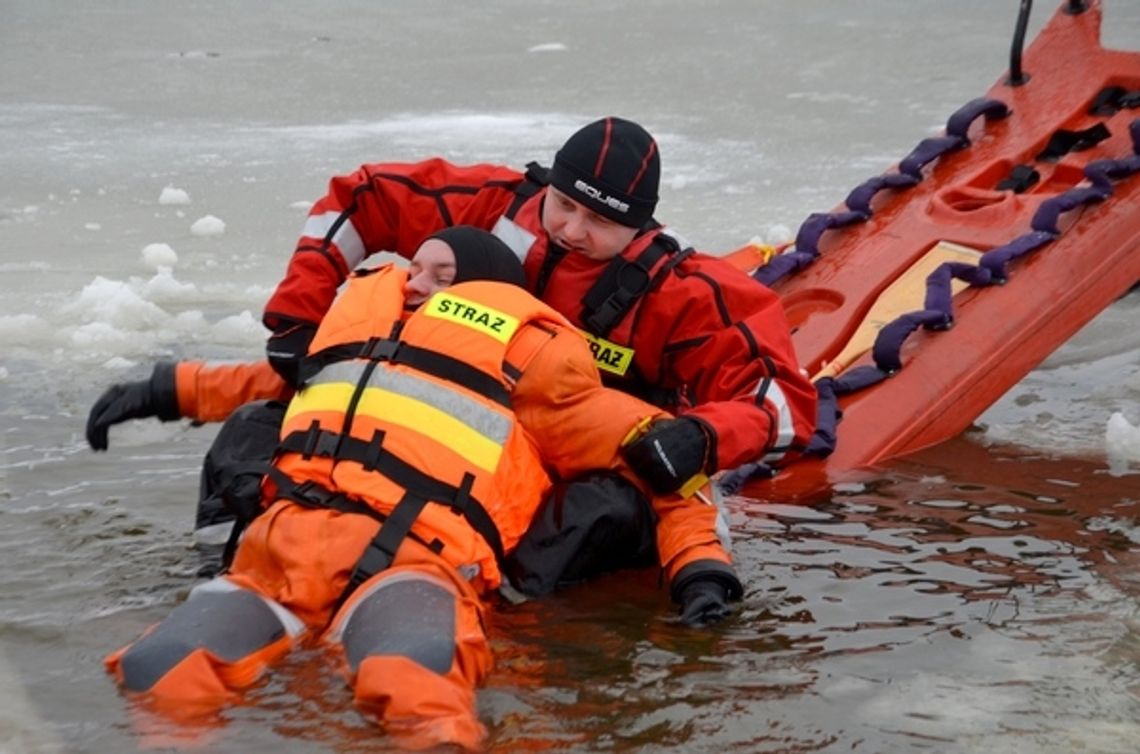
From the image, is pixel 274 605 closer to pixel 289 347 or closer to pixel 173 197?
pixel 289 347

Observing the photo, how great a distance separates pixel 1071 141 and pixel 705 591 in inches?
115

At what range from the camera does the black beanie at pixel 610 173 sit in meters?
4.35

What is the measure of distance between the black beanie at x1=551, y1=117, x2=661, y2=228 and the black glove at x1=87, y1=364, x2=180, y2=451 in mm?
1075

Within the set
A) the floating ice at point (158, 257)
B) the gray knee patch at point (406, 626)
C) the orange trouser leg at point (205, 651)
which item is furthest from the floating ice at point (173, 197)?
the gray knee patch at point (406, 626)

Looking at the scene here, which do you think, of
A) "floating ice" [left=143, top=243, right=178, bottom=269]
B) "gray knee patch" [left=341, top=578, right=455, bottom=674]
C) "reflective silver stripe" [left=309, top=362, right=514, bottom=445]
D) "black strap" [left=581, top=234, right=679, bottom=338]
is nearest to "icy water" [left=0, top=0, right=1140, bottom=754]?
"floating ice" [left=143, top=243, right=178, bottom=269]

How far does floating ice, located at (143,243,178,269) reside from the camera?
691 cm

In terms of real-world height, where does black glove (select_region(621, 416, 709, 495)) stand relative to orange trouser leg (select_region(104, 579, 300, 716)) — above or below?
above

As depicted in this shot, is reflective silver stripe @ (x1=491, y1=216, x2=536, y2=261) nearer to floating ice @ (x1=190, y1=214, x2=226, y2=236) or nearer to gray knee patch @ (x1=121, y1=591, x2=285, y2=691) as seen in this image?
gray knee patch @ (x1=121, y1=591, x2=285, y2=691)

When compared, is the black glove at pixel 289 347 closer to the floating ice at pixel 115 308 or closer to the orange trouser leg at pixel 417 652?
the orange trouser leg at pixel 417 652

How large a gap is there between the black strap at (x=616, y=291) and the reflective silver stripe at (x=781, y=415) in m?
0.40

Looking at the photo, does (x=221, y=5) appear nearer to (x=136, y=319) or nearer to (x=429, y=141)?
(x=429, y=141)

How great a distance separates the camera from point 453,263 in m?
4.16

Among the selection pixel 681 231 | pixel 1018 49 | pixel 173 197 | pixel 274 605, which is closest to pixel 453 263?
pixel 274 605

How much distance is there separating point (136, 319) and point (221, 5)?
6450mm
